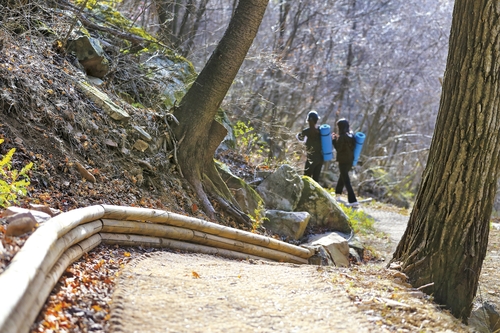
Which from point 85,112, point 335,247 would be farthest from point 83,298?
point 335,247

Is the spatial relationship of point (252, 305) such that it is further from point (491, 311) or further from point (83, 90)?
point (83, 90)

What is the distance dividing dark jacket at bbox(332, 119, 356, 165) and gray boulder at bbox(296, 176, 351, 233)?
3479mm

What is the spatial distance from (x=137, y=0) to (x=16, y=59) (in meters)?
5.36

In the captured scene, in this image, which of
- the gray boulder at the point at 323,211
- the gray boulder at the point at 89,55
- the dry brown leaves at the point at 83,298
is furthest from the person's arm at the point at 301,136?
the dry brown leaves at the point at 83,298

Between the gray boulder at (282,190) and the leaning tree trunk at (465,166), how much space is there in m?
4.82

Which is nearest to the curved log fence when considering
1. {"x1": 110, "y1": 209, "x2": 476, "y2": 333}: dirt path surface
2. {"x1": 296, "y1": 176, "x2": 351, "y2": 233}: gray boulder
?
{"x1": 110, "y1": 209, "x2": 476, "y2": 333}: dirt path surface

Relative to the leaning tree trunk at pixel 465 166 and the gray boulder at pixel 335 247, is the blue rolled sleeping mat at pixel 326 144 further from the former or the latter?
the leaning tree trunk at pixel 465 166

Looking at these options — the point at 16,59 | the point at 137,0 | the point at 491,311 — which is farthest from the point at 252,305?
the point at 137,0

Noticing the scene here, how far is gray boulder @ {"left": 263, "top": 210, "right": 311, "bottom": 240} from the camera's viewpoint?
29.7ft

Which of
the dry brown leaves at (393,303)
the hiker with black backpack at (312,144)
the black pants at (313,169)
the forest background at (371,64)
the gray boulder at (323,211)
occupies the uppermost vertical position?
the forest background at (371,64)

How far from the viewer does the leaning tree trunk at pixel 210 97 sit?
305 inches

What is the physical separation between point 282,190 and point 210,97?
286cm

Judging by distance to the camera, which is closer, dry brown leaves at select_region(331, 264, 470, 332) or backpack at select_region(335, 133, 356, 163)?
dry brown leaves at select_region(331, 264, 470, 332)

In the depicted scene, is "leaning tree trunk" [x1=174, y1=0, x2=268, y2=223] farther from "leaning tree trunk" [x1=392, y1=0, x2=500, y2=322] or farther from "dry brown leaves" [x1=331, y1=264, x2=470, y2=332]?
"leaning tree trunk" [x1=392, y1=0, x2=500, y2=322]
